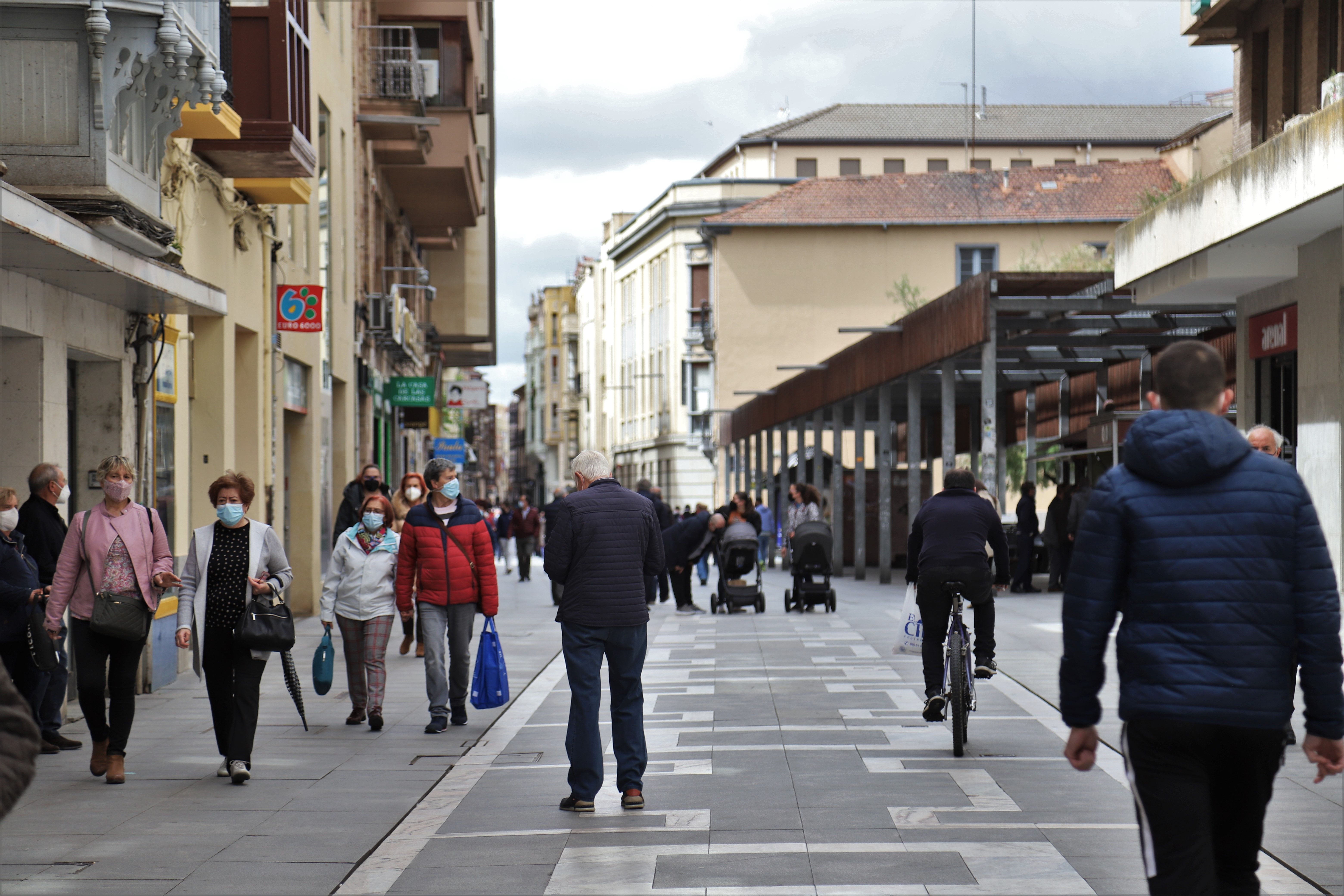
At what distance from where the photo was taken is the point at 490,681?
1070 cm

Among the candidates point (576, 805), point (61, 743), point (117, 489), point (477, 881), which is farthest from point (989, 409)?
point (477, 881)

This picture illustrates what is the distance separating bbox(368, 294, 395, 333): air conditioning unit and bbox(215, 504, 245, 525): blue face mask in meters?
20.7

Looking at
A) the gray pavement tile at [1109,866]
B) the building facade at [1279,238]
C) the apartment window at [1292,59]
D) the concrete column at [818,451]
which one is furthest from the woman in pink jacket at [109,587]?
the concrete column at [818,451]

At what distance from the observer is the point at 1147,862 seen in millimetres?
4285

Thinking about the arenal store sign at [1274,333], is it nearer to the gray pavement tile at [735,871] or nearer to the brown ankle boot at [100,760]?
the gray pavement tile at [735,871]

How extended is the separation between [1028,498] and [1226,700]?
76.9 feet

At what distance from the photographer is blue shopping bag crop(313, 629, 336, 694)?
1148 centimetres

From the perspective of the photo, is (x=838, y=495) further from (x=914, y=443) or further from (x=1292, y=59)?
(x=1292, y=59)

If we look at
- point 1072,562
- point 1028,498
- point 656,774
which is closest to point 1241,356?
point 1028,498

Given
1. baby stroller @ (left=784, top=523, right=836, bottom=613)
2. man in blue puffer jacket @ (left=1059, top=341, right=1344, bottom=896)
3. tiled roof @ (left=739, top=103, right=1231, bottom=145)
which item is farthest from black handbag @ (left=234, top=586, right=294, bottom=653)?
tiled roof @ (left=739, top=103, right=1231, bottom=145)

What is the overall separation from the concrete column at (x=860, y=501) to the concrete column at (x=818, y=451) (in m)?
1.34

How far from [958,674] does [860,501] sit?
970 inches

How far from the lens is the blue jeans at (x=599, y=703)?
320 inches

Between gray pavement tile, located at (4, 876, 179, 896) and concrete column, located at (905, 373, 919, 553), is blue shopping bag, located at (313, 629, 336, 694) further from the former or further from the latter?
concrete column, located at (905, 373, 919, 553)
